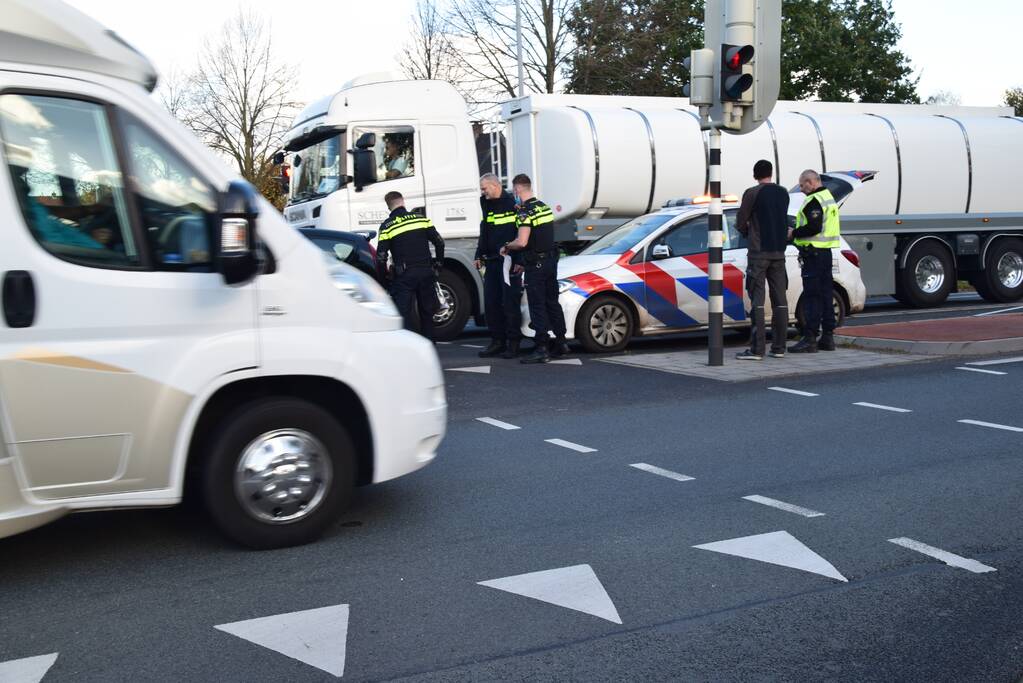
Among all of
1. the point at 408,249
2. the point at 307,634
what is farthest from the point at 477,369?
the point at 307,634

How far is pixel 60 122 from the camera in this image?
167 inches

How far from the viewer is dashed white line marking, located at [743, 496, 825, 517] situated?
5242mm

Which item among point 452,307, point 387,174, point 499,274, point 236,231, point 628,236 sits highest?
point 387,174

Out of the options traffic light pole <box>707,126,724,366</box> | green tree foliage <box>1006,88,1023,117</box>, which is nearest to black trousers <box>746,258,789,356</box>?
traffic light pole <box>707,126,724,366</box>

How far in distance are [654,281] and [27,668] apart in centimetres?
901

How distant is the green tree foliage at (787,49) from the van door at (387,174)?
21.3 metres

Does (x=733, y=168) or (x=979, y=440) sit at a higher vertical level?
(x=733, y=168)

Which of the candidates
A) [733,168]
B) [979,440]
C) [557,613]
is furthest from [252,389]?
[733,168]

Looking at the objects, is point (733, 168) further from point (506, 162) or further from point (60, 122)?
point (60, 122)

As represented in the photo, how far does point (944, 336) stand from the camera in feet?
38.7

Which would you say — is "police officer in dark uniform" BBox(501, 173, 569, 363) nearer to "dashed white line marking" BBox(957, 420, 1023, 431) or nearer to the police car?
the police car

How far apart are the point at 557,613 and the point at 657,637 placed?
0.42 meters

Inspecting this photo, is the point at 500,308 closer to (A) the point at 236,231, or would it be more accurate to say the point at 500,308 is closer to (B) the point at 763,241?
(B) the point at 763,241

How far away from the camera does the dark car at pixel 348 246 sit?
12648 mm
